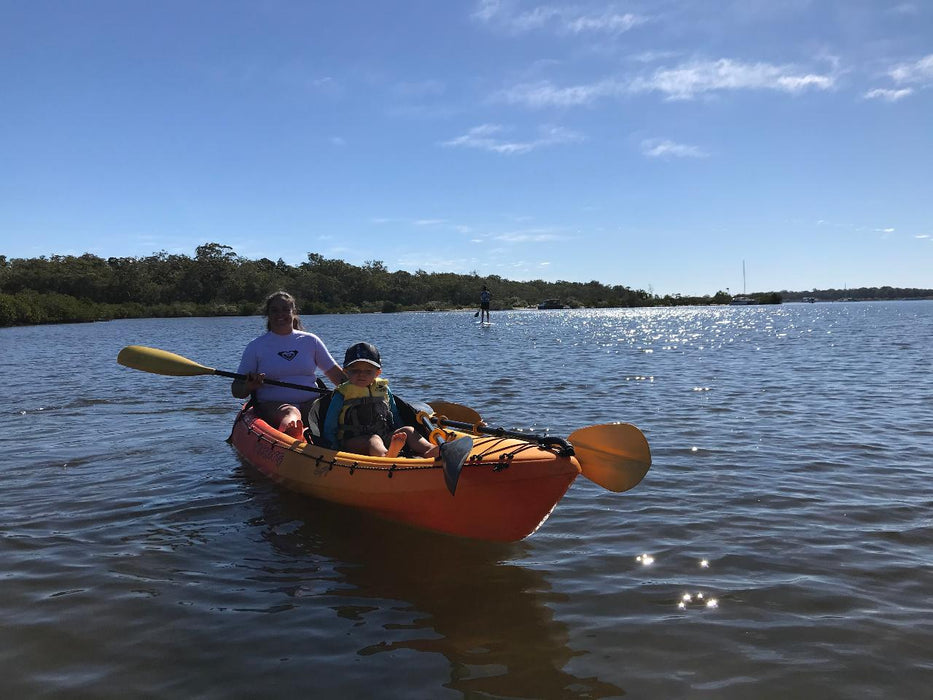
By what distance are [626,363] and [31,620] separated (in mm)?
15956

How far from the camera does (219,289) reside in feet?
304

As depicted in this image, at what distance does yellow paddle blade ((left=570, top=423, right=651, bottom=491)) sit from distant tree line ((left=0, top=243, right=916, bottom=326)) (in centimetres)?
5132

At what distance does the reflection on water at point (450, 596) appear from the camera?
3.11m

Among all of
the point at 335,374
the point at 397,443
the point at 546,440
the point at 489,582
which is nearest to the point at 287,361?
the point at 335,374

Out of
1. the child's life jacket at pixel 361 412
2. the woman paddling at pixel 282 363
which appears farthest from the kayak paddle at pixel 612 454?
the woman paddling at pixel 282 363

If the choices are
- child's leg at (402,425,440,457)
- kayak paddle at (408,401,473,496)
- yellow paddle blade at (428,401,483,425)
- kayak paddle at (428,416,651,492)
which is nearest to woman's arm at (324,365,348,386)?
yellow paddle blade at (428,401,483,425)

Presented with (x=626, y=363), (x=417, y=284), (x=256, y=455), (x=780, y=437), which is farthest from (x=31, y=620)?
(x=417, y=284)

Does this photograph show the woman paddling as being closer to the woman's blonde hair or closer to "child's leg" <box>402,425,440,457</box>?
the woman's blonde hair

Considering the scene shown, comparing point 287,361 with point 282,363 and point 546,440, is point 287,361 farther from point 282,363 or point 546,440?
point 546,440

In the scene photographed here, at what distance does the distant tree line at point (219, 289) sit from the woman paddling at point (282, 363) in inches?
1879

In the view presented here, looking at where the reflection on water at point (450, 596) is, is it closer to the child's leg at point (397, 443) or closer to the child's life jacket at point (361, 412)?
the child's leg at point (397, 443)

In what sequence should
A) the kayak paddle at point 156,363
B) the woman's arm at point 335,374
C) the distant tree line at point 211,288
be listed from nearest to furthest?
the woman's arm at point 335,374 → the kayak paddle at point 156,363 → the distant tree line at point 211,288

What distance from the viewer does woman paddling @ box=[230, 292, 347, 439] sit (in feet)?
22.9

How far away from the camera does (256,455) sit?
651 centimetres
